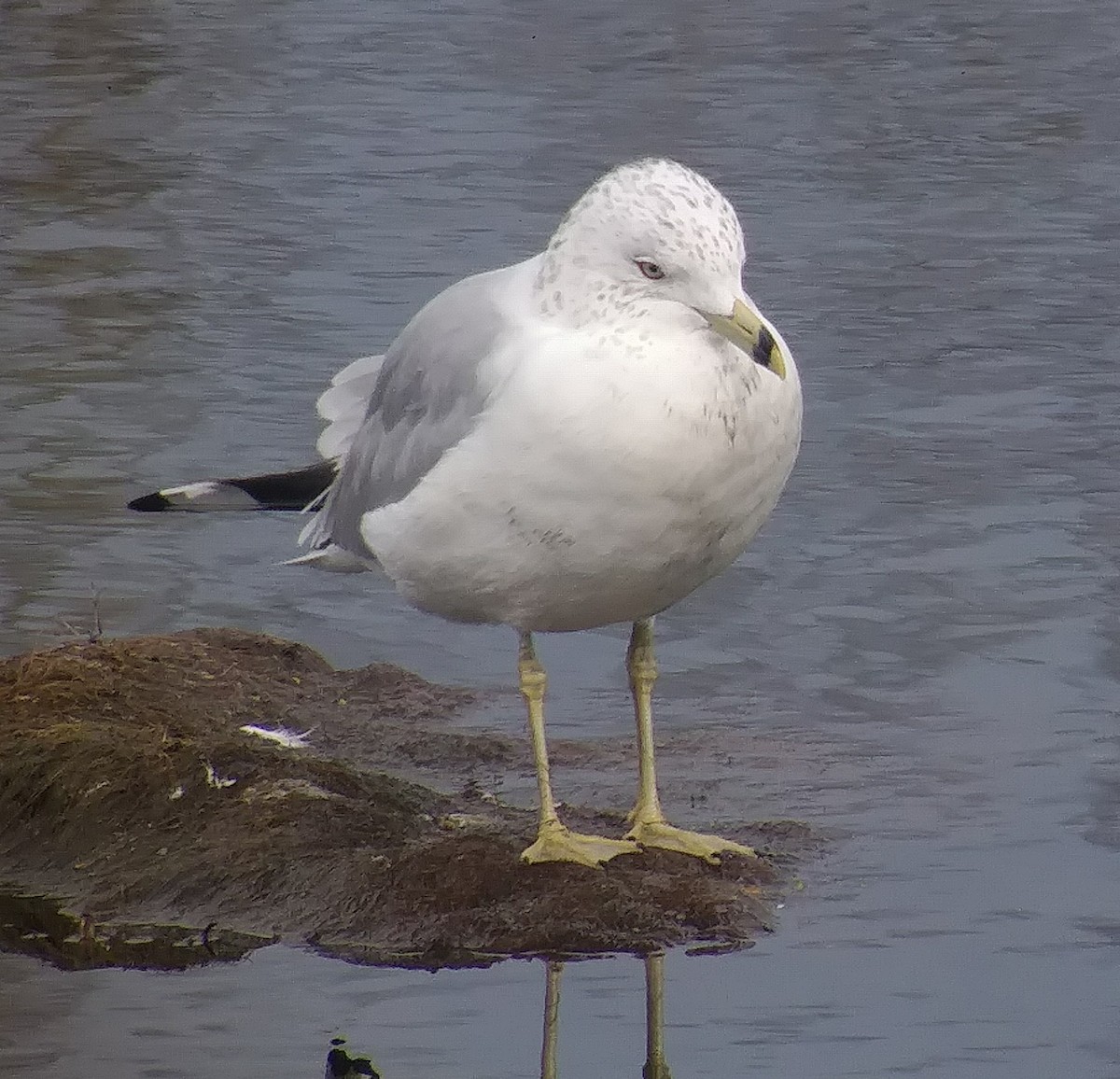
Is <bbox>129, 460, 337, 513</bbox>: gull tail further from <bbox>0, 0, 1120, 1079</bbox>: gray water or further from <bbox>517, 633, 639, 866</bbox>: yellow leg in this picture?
<bbox>517, 633, 639, 866</bbox>: yellow leg

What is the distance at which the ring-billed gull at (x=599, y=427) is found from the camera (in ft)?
15.6

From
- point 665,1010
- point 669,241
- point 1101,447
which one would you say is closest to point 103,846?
point 665,1010

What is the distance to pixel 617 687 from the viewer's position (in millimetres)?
6414

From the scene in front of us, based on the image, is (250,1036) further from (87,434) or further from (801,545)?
(87,434)

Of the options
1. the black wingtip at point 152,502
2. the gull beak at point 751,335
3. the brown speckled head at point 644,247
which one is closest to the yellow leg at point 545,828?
the brown speckled head at point 644,247

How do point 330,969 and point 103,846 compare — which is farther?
point 103,846

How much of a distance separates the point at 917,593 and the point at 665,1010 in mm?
2381

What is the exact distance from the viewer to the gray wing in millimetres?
5094

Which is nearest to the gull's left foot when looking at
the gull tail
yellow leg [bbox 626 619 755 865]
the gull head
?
yellow leg [bbox 626 619 755 865]

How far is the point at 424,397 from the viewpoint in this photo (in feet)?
17.6

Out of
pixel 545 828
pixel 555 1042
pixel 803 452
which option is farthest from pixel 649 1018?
pixel 803 452

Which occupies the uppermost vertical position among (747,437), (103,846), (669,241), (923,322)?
(669,241)

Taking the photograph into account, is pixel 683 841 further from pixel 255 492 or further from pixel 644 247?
pixel 255 492

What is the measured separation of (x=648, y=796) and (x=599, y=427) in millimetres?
1030
